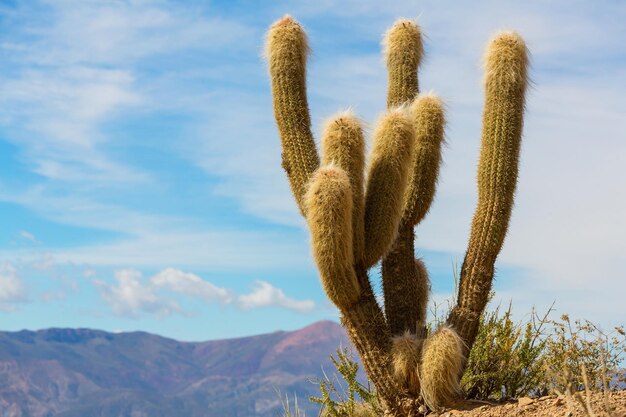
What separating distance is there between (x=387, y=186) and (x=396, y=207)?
0.26 m

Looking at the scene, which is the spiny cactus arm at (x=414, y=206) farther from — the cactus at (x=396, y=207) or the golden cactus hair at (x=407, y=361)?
the golden cactus hair at (x=407, y=361)

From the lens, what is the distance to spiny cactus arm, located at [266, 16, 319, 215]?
10.0 metres

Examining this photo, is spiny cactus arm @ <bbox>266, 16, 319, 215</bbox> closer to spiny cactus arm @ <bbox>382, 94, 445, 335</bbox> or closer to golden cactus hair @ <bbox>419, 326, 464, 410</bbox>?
spiny cactus arm @ <bbox>382, 94, 445, 335</bbox>

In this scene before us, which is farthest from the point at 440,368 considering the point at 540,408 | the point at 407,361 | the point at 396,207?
the point at 396,207

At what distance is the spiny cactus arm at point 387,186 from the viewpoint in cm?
954

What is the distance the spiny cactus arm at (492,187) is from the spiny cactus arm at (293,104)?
1.99m

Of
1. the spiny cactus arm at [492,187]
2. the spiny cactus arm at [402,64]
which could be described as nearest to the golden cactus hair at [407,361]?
the spiny cactus arm at [492,187]

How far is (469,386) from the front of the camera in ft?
34.7

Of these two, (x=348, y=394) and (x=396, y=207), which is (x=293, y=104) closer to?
(x=396, y=207)

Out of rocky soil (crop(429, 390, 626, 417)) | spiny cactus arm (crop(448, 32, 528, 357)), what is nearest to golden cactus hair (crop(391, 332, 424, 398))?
rocky soil (crop(429, 390, 626, 417))

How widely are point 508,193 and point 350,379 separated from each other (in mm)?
3054

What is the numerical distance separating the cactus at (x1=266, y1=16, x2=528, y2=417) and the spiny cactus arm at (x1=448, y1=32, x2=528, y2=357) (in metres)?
0.01

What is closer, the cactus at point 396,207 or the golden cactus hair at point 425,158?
the cactus at point 396,207

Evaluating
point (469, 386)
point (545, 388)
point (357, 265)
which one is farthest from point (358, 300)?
point (545, 388)
